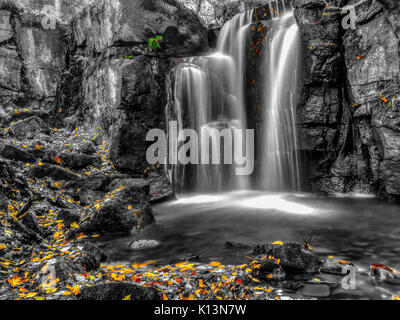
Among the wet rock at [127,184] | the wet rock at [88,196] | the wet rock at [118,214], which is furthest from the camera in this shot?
the wet rock at [127,184]

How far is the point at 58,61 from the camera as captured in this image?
12367 millimetres

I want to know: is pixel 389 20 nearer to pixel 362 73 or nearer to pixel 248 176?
pixel 362 73

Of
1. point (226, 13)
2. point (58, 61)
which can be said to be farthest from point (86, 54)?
point (226, 13)

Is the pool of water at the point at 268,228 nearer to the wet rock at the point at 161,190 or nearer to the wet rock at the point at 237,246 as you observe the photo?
the wet rock at the point at 237,246

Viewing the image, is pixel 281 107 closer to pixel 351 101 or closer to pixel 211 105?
pixel 351 101

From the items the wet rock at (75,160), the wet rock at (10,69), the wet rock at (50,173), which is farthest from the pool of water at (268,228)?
the wet rock at (10,69)

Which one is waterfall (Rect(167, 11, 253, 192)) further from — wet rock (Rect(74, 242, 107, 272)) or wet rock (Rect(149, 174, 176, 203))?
wet rock (Rect(74, 242, 107, 272))

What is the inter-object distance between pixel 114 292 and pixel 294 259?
2.20 metres

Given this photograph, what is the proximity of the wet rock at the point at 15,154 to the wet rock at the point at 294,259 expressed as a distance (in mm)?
6930

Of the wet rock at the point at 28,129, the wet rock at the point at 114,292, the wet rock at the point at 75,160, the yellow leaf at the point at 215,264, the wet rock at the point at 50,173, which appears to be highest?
the wet rock at the point at 28,129

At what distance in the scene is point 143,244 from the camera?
4723 mm

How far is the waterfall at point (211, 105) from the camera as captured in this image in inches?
372

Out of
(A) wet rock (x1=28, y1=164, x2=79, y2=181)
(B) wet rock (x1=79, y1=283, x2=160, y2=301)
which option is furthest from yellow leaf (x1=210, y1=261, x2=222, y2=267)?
(A) wet rock (x1=28, y1=164, x2=79, y2=181)

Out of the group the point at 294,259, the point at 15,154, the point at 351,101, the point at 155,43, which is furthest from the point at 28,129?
the point at 351,101
